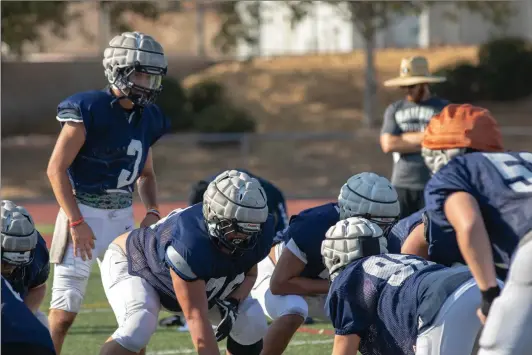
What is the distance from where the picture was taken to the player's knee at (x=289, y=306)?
5.30 meters

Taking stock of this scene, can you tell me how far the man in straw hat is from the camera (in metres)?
7.64

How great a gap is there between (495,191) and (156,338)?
329cm

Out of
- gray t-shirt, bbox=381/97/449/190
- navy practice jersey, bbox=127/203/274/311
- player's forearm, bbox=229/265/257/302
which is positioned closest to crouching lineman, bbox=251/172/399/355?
player's forearm, bbox=229/265/257/302

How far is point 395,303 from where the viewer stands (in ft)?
13.5

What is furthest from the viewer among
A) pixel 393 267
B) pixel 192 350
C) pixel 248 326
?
pixel 192 350

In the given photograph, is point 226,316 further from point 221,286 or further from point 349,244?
point 349,244

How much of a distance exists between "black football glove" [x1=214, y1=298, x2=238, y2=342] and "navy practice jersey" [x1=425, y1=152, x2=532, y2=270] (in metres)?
1.18

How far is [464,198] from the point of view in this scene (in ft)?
12.7

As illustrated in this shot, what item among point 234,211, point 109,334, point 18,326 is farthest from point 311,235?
point 109,334

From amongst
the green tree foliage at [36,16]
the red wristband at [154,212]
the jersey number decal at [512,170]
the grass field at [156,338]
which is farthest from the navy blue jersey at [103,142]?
the green tree foliage at [36,16]

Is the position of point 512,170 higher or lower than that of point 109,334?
higher

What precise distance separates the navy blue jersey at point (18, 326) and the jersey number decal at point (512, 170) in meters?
1.73

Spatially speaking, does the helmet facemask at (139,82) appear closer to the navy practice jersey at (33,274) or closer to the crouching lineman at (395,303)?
the navy practice jersey at (33,274)

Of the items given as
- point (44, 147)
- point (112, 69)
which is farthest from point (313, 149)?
point (112, 69)
